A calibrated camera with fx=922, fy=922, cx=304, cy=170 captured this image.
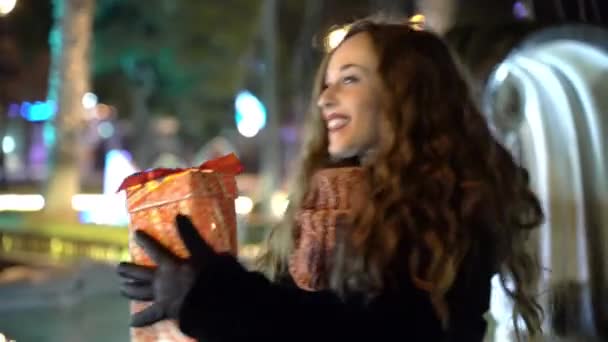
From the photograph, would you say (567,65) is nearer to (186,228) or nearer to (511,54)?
(511,54)

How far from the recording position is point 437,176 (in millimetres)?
2084

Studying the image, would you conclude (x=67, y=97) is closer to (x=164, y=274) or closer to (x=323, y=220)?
(x=323, y=220)

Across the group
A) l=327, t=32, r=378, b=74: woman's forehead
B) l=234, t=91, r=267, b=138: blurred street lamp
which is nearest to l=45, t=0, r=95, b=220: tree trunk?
l=327, t=32, r=378, b=74: woman's forehead

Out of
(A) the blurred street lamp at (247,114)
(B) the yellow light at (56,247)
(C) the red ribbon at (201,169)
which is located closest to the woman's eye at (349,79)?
(C) the red ribbon at (201,169)

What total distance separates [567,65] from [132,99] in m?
21.7

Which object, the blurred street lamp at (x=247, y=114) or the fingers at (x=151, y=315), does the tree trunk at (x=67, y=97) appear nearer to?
the fingers at (x=151, y=315)

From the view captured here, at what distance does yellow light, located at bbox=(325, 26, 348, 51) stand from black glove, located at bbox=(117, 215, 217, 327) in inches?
27.9

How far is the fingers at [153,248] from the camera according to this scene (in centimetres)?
195

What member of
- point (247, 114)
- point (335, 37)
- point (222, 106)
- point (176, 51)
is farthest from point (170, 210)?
point (247, 114)

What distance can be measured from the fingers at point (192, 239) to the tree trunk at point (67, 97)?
40.7ft

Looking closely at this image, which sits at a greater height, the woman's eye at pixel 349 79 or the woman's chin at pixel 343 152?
the woman's eye at pixel 349 79

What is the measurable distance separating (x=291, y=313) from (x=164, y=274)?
0.28 meters

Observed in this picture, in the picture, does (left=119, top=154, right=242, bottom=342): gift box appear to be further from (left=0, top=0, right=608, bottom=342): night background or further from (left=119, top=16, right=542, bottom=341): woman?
(left=0, top=0, right=608, bottom=342): night background

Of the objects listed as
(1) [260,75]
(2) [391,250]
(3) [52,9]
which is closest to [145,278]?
(2) [391,250]
